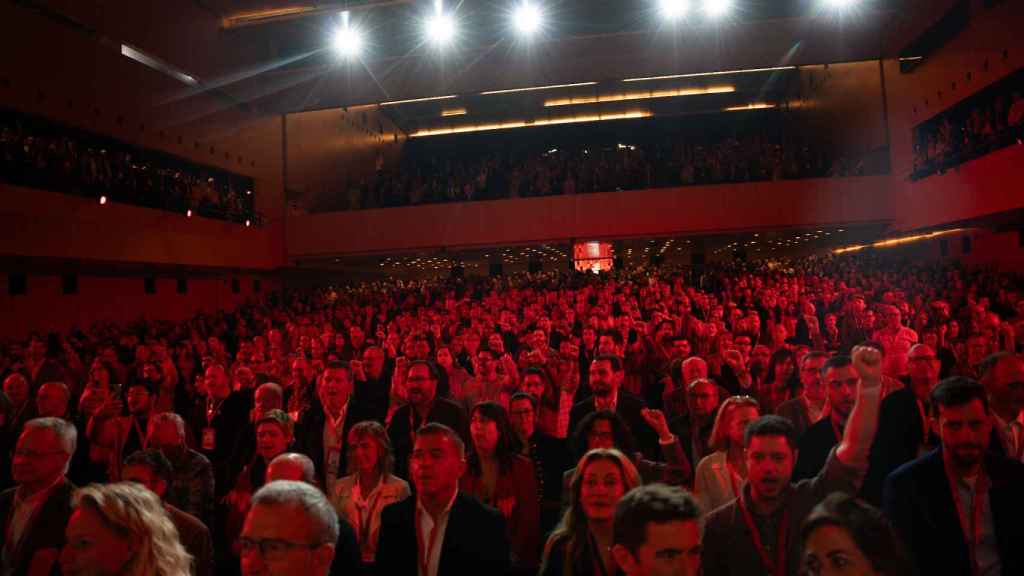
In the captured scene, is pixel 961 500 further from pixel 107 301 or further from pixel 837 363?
pixel 107 301

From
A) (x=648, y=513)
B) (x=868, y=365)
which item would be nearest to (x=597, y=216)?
(x=868, y=365)

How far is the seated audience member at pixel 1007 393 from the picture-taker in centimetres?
334

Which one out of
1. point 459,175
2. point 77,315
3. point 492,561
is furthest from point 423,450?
point 459,175

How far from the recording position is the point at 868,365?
249cm

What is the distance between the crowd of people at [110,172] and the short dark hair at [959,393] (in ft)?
43.8

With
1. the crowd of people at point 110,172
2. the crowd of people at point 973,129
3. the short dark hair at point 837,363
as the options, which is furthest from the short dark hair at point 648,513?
the crowd of people at point 110,172

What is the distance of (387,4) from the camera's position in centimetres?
1582

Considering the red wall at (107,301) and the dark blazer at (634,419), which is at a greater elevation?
the red wall at (107,301)

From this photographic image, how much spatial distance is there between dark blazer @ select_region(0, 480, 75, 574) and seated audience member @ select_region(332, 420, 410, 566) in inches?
45.9

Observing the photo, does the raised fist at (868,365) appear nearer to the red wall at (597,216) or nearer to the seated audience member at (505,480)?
the seated audience member at (505,480)

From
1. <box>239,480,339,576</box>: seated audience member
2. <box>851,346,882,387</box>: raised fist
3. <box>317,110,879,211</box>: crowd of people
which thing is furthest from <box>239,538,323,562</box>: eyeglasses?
<box>317,110,879,211</box>: crowd of people

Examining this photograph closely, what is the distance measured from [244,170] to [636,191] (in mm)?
10383

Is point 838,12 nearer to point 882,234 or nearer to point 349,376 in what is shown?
point 882,234

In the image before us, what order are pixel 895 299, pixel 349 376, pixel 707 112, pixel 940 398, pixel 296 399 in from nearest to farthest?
pixel 940 398 < pixel 349 376 < pixel 296 399 < pixel 895 299 < pixel 707 112
